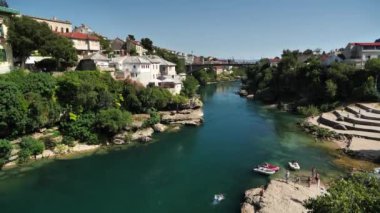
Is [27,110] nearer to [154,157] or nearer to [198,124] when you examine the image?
[154,157]

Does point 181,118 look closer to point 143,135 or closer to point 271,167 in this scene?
point 143,135

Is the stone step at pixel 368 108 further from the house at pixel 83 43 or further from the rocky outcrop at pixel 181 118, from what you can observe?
the house at pixel 83 43

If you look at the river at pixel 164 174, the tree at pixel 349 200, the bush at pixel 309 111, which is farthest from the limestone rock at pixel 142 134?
the tree at pixel 349 200

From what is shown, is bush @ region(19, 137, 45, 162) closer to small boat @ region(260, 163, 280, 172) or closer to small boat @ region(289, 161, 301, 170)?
small boat @ region(260, 163, 280, 172)

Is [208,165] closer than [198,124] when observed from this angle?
Yes

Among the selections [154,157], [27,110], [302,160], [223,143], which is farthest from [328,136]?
[27,110]

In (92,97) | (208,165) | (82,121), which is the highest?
(92,97)
